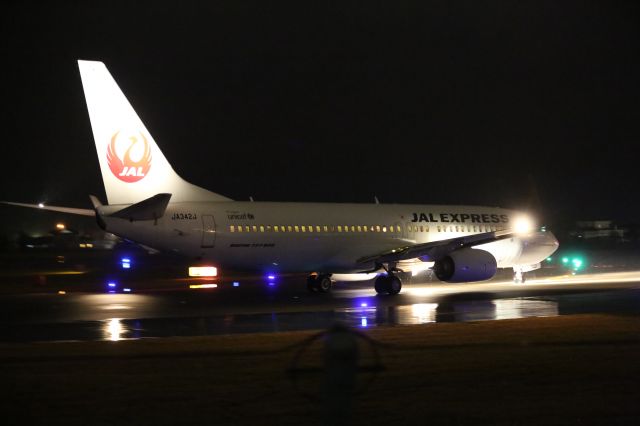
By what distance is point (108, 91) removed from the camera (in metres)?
27.9

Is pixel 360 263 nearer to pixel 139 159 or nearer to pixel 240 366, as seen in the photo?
pixel 139 159

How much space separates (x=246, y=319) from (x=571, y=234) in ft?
243

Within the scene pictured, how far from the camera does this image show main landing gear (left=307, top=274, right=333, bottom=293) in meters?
32.0

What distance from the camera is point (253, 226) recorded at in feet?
96.8

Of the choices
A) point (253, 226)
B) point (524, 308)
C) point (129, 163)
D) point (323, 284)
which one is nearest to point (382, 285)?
point (323, 284)

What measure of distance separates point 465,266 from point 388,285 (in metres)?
2.83

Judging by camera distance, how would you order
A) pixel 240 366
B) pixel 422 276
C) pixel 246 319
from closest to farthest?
pixel 240 366 → pixel 246 319 → pixel 422 276

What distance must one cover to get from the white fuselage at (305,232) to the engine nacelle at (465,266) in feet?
10.9

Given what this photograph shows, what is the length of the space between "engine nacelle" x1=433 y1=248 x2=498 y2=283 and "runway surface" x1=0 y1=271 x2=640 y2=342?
1.97 ft

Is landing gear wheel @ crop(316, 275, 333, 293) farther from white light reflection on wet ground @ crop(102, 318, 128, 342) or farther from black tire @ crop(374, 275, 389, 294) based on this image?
white light reflection on wet ground @ crop(102, 318, 128, 342)

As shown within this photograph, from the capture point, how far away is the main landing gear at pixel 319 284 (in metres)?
32.0

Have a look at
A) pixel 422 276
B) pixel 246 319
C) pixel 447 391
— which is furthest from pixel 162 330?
pixel 422 276

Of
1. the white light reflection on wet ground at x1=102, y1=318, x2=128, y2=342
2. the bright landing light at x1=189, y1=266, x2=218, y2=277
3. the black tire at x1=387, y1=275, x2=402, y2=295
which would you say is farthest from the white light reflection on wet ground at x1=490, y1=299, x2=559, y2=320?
the bright landing light at x1=189, y1=266, x2=218, y2=277

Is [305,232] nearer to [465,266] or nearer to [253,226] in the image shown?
[253,226]
